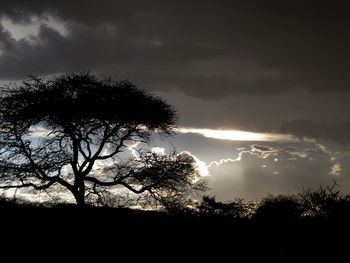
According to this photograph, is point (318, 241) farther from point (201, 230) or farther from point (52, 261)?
point (52, 261)

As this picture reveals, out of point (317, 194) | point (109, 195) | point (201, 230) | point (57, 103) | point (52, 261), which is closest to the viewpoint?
point (52, 261)

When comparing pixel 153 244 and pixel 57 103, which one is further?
pixel 57 103

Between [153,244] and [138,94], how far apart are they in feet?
50.4

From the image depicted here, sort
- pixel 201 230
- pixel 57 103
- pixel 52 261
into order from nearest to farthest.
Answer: pixel 52 261 → pixel 201 230 → pixel 57 103

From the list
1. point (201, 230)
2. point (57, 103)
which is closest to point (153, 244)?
point (201, 230)

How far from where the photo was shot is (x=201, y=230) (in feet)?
40.9

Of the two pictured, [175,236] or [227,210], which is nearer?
[175,236]

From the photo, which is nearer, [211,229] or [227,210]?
[211,229]

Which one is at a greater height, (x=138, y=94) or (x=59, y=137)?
(x=138, y=94)

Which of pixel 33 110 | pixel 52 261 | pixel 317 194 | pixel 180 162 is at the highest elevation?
pixel 33 110

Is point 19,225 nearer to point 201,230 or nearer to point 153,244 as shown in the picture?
point 153,244

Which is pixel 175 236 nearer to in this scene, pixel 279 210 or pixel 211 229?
pixel 211 229

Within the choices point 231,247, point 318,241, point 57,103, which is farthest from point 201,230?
point 57,103

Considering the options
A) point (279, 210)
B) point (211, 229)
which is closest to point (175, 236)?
point (211, 229)
